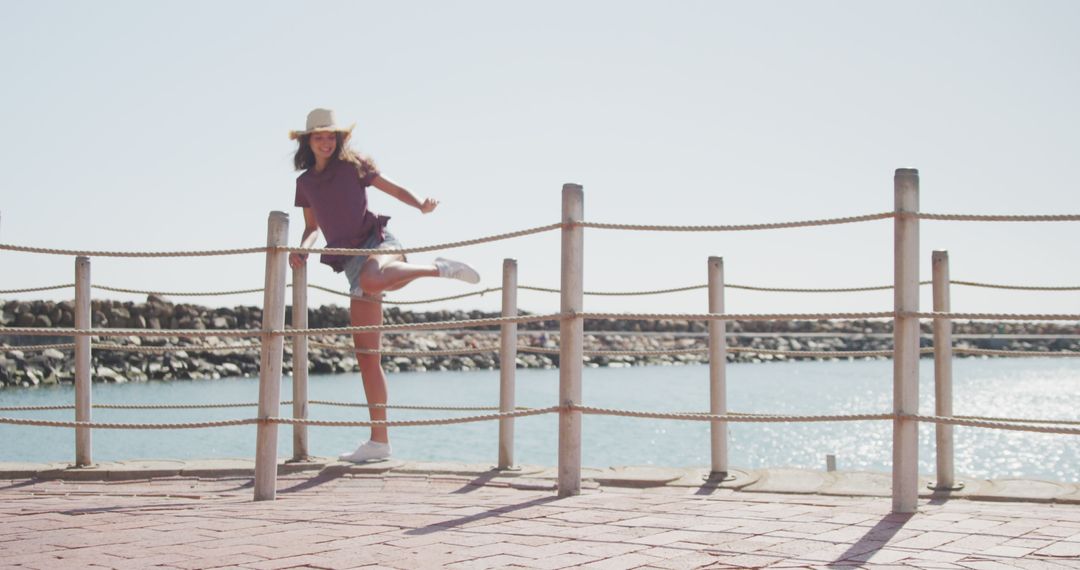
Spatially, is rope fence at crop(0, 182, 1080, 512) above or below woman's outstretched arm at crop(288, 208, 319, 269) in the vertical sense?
below

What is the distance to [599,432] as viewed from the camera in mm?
14852

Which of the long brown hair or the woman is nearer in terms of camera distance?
the woman

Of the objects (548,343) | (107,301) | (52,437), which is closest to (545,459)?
(52,437)

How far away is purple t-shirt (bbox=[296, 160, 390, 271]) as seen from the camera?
545 cm

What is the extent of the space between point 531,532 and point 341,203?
2498 mm

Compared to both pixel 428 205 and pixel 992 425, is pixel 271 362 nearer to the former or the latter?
pixel 428 205

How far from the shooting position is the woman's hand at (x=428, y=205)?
17.1 ft

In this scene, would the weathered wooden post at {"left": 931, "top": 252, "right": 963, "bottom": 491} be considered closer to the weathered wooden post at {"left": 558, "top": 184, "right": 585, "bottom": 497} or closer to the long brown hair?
the weathered wooden post at {"left": 558, "top": 184, "right": 585, "bottom": 497}

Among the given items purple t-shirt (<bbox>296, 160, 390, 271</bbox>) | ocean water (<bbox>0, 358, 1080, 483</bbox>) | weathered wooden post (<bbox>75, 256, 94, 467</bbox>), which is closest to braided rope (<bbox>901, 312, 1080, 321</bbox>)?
purple t-shirt (<bbox>296, 160, 390, 271</bbox>)

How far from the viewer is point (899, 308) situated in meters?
3.78

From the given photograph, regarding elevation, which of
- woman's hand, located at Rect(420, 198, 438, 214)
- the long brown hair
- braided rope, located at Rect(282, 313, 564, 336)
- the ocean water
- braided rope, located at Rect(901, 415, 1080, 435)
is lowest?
the ocean water

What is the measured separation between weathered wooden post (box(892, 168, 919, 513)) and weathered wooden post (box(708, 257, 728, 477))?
53.6 inches

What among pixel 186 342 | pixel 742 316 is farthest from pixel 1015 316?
pixel 186 342

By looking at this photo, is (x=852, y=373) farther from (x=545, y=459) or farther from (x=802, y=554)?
(x=802, y=554)
